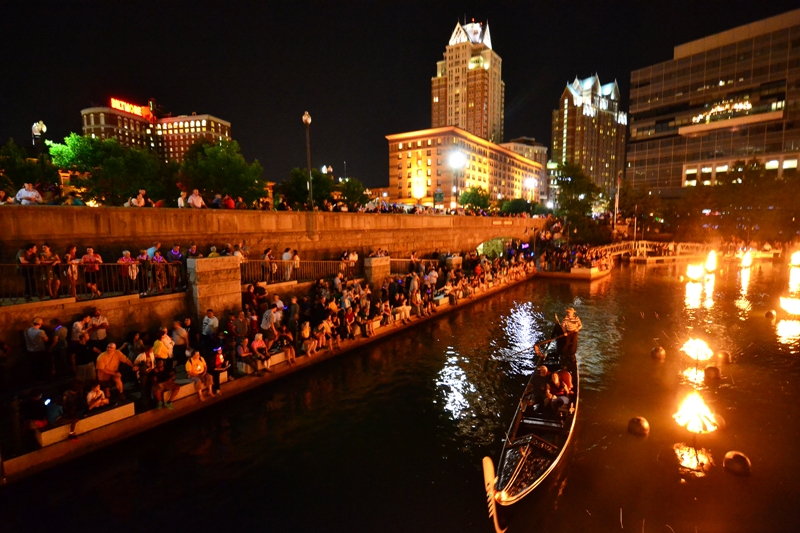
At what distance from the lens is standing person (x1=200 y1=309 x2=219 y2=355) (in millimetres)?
12166

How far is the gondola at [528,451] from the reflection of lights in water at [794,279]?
31.3m

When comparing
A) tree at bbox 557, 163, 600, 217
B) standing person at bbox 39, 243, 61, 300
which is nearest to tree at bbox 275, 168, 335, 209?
tree at bbox 557, 163, 600, 217

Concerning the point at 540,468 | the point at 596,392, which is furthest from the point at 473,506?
the point at 596,392

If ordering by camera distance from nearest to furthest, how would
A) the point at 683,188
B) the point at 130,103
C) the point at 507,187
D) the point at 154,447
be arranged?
the point at 154,447
the point at 683,188
the point at 130,103
the point at 507,187

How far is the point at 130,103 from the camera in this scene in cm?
12050

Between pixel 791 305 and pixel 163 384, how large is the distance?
32.3 metres

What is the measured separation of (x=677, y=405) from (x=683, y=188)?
3482 inches

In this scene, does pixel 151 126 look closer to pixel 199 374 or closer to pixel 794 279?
pixel 199 374

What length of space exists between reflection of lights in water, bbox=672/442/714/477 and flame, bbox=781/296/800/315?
20.0 m

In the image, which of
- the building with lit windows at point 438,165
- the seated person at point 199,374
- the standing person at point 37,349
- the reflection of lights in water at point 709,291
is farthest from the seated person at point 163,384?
the building with lit windows at point 438,165

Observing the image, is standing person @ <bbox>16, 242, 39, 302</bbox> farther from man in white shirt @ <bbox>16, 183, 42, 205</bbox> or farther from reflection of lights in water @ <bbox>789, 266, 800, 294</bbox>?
reflection of lights in water @ <bbox>789, 266, 800, 294</bbox>

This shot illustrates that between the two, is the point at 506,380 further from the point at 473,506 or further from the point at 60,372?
the point at 60,372

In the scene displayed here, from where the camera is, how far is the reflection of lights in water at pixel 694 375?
14031mm

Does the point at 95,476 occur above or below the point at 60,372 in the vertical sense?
below
